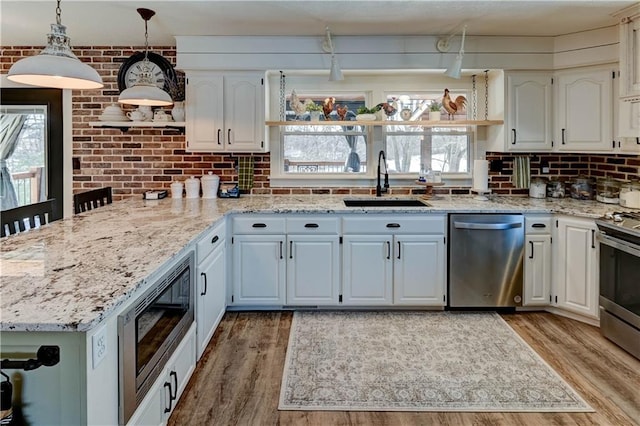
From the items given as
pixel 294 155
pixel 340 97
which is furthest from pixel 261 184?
pixel 340 97

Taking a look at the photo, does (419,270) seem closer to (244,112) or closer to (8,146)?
(244,112)

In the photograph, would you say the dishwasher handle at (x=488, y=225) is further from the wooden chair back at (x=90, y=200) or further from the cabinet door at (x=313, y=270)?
the wooden chair back at (x=90, y=200)

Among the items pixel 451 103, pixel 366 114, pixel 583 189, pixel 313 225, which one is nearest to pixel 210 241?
pixel 313 225

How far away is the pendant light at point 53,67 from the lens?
2123mm

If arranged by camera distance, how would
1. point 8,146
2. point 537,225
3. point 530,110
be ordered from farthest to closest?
point 8,146, point 530,110, point 537,225

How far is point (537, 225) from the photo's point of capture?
12.3ft

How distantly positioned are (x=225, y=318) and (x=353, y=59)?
2513 mm

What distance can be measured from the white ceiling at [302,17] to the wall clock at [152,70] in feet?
0.74

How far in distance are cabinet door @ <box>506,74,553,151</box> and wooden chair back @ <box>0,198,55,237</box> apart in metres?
3.80

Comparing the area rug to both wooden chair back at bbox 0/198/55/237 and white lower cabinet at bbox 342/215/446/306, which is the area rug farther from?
wooden chair back at bbox 0/198/55/237

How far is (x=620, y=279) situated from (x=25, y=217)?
13.0ft

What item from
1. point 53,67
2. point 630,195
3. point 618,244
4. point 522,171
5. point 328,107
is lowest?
point 618,244

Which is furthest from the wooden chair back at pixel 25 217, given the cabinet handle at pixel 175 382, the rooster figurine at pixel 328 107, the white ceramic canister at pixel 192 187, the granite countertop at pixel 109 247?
the rooster figurine at pixel 328 107

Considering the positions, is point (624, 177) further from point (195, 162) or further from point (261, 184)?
point (195, 162)
